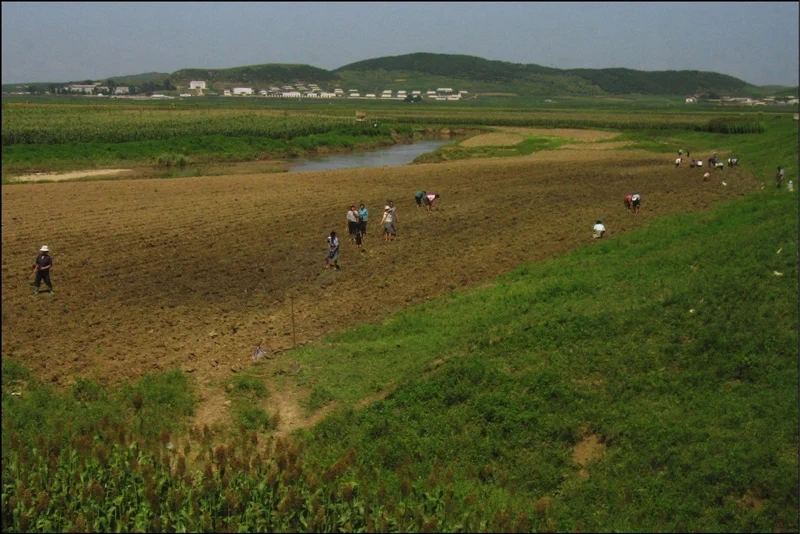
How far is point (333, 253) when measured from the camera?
61.0 feet

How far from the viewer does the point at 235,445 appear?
9836mm

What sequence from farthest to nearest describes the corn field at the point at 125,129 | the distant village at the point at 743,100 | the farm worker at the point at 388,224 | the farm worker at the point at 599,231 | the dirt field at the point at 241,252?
the distant village at the point at 743,100
the corn field at the point at 125,129
the farm worker at the point at 599,231
the farm worker at the point at 388,224
the dirt field at the point at 241,252

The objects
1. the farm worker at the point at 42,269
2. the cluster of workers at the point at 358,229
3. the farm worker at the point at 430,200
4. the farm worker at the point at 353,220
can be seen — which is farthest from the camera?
the farm worker at the point at 430,200

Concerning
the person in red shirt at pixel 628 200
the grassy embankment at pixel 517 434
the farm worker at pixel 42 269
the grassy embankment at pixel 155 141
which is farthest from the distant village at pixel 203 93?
the grassy embankment at pixel 517 434

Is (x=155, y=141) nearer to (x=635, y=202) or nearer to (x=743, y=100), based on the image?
(x=635, y=202)

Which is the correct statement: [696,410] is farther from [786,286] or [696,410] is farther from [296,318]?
[296,318]

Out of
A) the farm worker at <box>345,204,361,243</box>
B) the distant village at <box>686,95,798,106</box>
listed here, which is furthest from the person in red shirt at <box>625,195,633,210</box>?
the distant village at <box>686,95,798,106</box>

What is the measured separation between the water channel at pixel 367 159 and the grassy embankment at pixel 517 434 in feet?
112

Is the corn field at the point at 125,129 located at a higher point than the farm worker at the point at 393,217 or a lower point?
higher

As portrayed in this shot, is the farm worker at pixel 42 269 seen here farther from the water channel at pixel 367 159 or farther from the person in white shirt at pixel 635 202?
the water channel at pixel 367 159

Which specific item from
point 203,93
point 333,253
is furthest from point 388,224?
point 203,93

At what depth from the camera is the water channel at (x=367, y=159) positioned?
48.4 meters

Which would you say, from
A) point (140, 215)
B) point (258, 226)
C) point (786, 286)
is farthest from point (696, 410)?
point (140, 215)

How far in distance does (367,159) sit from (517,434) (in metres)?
45.8
